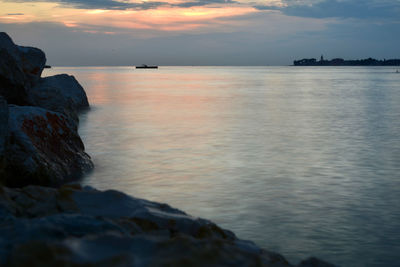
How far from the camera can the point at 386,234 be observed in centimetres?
550

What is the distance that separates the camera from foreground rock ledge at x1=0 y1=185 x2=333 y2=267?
2707 mm

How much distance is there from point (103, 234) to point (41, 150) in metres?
4.85


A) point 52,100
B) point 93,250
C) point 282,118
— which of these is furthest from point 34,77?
point 93,250

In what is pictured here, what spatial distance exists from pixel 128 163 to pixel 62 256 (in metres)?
7.00

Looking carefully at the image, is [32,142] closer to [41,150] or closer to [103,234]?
[41,150]

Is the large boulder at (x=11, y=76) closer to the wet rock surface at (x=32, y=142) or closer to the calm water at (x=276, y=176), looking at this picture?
the wet rock surface at (x=32, y=142)

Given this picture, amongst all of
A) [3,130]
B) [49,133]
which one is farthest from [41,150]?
[3,130]

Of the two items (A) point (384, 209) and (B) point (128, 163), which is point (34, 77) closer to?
(B) point (128, 163)

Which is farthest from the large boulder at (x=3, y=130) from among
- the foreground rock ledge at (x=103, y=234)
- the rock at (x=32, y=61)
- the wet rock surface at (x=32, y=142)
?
the rock at (x=32, y=61)

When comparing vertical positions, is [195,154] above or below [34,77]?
below

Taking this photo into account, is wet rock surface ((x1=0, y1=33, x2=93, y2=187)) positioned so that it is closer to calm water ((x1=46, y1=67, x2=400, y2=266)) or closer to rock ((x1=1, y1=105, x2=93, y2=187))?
rock ((x1=1, y1=105, x2=93, y2=187))

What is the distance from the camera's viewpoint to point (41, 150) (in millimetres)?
7543

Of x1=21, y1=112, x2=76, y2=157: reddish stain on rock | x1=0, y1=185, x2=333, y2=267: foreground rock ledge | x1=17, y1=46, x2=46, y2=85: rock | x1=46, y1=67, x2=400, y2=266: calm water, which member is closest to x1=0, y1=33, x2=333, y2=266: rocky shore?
x1=0, y1=185, x2=333, y2=267: foreground rock ledge

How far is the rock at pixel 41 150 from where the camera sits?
275 inches
